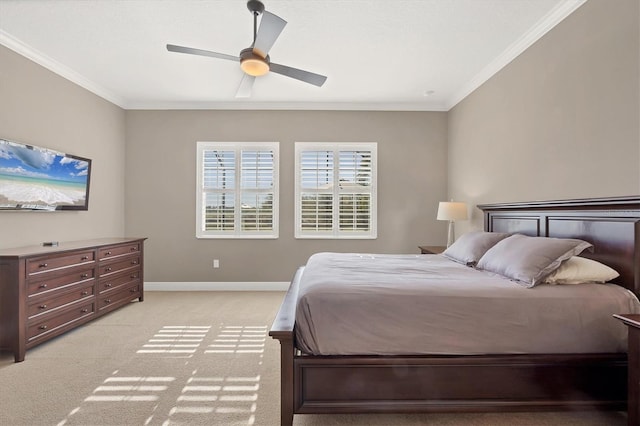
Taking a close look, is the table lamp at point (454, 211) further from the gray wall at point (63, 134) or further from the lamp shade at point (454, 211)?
the gray wall at point (63, 134)

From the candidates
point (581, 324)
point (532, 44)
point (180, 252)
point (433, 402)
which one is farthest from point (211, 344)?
point (532, 44)

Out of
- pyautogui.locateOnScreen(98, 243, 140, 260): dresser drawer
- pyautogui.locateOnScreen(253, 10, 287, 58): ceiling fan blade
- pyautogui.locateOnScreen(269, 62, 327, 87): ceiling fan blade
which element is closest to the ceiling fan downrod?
pyautogui.locateOnScreen(253, 10, 287, 58): ceiling fan blade

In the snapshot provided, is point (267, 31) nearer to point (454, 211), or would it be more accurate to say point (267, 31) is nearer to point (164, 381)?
point (164, 381)

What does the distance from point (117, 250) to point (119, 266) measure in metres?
0.21

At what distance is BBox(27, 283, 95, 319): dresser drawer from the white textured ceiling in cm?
247

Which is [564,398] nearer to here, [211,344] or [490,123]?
[211,344]

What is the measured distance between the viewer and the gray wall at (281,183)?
16.9ft

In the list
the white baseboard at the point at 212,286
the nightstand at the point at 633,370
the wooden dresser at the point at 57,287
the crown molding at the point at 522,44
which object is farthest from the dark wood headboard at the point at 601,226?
the wooden dresser at the point at 57,287

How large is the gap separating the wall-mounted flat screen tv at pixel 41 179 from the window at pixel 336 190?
2830 millimetres

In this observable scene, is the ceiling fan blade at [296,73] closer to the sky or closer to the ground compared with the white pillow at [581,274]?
closer to the sky

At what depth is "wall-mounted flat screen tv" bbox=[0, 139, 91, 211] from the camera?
316cm

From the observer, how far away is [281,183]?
520cm

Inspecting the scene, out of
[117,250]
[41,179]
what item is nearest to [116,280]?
[117,250]

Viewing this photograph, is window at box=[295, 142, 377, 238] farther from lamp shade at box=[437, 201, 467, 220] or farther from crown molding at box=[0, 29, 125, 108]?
crown molding at box=[0, 29, 125, 108]
